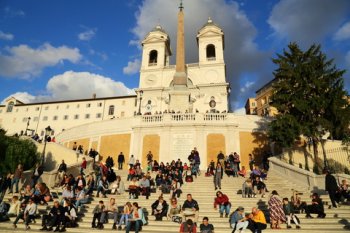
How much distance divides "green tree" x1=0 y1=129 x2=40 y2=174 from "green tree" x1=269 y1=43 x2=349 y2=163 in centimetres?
1762

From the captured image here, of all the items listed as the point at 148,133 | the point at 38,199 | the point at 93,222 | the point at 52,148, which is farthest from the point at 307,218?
the point at 52,148

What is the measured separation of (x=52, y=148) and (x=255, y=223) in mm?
18916

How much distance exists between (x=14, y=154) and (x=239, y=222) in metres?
16.6

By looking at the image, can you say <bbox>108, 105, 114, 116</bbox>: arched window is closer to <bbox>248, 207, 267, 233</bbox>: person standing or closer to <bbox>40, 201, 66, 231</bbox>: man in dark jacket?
<bbox>40, 201, 66, 231</bbox>: man in dark jacket

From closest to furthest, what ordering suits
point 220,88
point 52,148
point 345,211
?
point 345,211
point 52,148
point 220,88

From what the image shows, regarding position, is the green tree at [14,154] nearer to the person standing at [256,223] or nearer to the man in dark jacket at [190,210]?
the man in dark jacket at [190,210]

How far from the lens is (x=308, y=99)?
19266 millimetres

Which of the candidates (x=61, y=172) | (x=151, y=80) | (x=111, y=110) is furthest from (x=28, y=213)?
(x=111, y=110)

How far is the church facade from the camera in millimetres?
23172

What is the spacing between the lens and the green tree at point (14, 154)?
1847 centimetres

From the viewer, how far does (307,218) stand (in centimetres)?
965

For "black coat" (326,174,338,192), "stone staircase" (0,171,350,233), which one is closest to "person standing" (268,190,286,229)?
"stone staircase" (0,171,350,233)

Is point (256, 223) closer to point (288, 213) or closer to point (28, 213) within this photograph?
point (288, 213)

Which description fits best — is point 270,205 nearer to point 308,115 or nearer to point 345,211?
point 345,211
